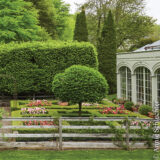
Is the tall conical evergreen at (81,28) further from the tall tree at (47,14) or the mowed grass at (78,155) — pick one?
the mowed grass at (78,155)

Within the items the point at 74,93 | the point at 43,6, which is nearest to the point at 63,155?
the point at 74,93

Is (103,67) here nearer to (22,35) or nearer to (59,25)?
(22,35)

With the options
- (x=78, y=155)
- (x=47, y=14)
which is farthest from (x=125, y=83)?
(x=47, y=14)

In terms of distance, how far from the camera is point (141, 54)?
58.4 feet

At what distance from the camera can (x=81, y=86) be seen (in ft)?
42.1

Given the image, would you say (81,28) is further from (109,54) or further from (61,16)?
(61,16)

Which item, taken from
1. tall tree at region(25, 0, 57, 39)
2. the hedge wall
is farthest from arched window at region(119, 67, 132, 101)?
tall tree at region(25, 0, 57, 39)

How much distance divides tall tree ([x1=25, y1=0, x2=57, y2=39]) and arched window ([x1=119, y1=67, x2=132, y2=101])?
15381 mm

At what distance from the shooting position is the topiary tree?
1281 cm

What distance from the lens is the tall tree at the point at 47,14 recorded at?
34375 millimetres

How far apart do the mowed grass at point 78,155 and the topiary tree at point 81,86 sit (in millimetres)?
5023

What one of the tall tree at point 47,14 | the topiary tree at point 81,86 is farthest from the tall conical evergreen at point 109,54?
the topiary tree at point 81,86

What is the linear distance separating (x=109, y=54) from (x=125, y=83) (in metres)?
6.17

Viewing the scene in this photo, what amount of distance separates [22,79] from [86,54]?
544 cm
